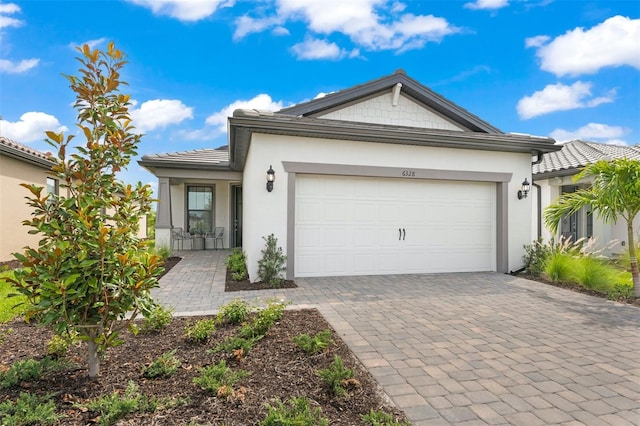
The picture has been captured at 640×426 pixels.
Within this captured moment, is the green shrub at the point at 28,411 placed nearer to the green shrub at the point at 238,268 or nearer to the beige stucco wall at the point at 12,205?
the green shrub at the point at 238,268

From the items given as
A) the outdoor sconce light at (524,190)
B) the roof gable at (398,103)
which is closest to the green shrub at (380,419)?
the roof gable at (398,103)

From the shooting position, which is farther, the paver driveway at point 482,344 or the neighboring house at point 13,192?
the neighboring house at point 13,192

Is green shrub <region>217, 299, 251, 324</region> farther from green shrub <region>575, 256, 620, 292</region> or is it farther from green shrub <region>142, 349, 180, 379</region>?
green shrub <region>575, 256, 620, 292</region>

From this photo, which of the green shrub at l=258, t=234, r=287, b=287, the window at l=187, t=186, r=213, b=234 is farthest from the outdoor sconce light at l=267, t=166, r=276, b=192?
the window at l=187, t=186, r=213, b=234

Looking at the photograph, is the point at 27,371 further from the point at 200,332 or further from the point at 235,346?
the point at 235,346

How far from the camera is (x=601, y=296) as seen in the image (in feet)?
21.1

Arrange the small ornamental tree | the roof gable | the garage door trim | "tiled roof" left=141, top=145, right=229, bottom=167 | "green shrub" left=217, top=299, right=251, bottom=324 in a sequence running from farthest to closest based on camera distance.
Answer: "tiled roof" left=141, top=145, right=229, bottom=167 → the roof gable → the garage door trim → "green shrub" left=217, top=299, right=251, bottom=324 → the small ornamental tree

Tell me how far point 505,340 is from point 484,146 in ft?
18.7

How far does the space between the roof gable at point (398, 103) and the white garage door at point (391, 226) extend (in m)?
1.99

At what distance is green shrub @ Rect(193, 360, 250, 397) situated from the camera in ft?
9.00

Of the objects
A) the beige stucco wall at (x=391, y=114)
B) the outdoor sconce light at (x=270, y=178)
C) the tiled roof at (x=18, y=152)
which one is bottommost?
the outdoor sconce light at (x=270, y=178)

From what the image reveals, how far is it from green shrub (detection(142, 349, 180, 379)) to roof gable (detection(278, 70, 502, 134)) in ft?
21.5

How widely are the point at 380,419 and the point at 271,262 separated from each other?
4907mm

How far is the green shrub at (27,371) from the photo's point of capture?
288 centimetres
